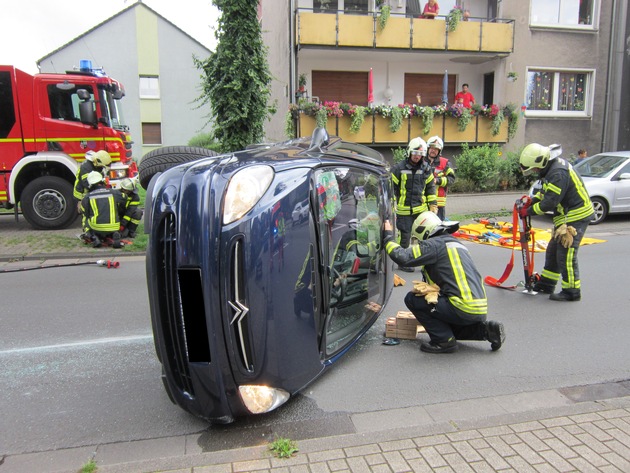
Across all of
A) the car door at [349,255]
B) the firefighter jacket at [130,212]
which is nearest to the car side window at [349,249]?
the car door at [349,255]

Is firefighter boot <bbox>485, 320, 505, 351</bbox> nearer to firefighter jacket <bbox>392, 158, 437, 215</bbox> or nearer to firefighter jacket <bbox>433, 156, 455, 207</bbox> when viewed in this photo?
firefighter jacket <bbox>392, 158, 437, 215</bbox>

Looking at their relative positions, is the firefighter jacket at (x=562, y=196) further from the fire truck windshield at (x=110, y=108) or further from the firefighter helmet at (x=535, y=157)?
the fire truck windshield at (x=110, y=108)

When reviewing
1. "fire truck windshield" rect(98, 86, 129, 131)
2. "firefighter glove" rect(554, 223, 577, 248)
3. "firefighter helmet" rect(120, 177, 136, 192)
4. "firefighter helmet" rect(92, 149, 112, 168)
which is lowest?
"firefighter glove" rect(554, 223, 577, 248)

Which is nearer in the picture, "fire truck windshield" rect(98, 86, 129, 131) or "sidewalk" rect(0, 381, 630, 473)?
"sidewalk" rect(0, 381, 630, 473)

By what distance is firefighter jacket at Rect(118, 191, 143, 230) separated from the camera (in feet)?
29.7

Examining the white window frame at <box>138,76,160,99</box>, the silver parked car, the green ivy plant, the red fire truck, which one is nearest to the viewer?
the red fire truck

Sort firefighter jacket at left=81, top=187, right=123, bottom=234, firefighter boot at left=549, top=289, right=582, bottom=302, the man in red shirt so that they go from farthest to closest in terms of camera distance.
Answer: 1. the man in red shirt
2. firefighter jacket at left=81, top=187, right=123, bottom=234
3. firefighter boot at left=549, top=289, right=582, bottom=302

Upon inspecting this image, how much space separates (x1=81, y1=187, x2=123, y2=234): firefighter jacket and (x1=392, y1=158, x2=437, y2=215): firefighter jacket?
189 inches

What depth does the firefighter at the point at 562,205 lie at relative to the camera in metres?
5.50

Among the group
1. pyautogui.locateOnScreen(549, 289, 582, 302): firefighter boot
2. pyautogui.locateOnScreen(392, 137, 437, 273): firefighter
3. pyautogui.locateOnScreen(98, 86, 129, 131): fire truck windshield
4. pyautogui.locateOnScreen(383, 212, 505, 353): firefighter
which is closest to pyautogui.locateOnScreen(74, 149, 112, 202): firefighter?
pyautogui.locateOnScreen(98, 86, 129, 131): fire truck windshield

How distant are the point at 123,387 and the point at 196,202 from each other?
1.80m

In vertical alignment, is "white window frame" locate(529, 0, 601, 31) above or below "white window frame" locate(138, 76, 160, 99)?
above

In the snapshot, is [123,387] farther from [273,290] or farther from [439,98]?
[439,98]

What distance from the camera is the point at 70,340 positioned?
4.65 meters
